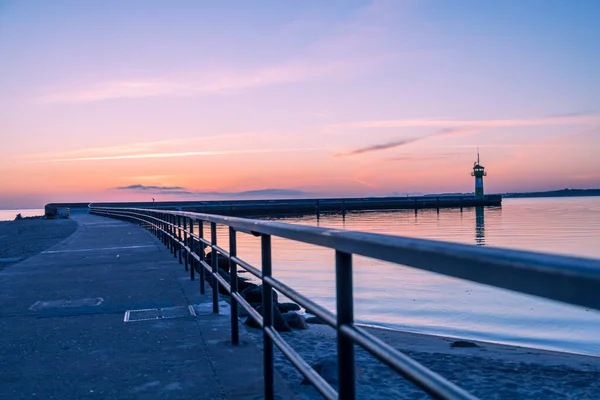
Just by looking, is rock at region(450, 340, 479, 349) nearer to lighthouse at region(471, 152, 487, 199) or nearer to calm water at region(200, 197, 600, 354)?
calm water at region(200, 197, 600, 354)

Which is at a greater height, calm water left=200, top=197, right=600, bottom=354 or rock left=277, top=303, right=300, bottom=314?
rock left=277, top=303, right=300, bottom=314

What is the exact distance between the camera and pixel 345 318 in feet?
8.25

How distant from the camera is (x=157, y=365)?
203 inches

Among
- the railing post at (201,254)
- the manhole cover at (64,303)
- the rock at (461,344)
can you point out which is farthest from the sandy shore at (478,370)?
the manhole cover at (64,303)

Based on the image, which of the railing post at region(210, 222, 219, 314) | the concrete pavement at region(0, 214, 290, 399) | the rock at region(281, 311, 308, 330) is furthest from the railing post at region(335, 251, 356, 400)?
the rock at region(281, 311, 308, 330)

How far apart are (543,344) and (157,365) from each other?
7.97 m

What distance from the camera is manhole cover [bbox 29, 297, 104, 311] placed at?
7891 mm

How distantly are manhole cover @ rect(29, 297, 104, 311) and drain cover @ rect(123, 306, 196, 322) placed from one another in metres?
0.91

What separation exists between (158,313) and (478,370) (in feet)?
12.5

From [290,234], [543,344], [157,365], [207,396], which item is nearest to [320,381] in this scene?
[290,234]

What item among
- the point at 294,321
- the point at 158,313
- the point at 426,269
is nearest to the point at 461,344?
the point at 294,321

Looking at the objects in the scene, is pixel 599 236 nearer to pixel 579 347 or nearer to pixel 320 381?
pixel 579 347

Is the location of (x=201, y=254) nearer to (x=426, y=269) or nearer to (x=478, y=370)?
(x=478, y=370)

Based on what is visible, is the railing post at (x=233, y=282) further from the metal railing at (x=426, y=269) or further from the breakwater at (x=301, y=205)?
the breakwater at (x=301, y=205)
